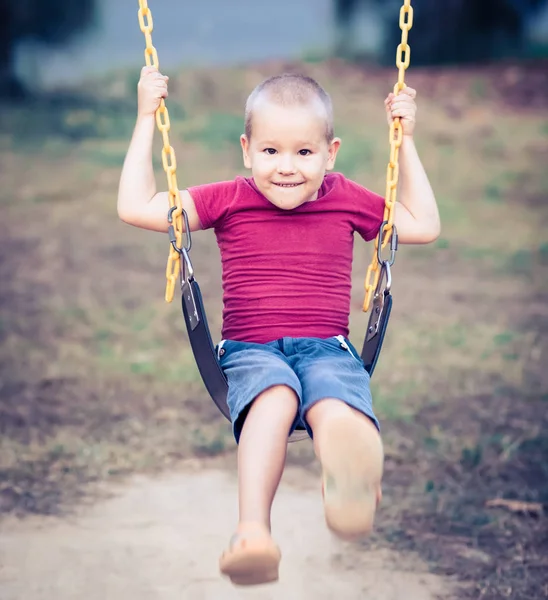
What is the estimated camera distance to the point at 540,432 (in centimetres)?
494

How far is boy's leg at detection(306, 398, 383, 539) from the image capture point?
223cm

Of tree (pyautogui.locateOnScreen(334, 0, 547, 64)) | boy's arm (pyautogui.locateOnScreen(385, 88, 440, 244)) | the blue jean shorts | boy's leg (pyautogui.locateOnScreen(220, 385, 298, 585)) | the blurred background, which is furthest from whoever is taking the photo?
tree (pyautogui.locateOnScreen(334, 0, 547, 64))

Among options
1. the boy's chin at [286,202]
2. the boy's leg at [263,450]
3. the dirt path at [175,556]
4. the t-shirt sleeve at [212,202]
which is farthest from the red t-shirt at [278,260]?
the dirt path at [175,556]

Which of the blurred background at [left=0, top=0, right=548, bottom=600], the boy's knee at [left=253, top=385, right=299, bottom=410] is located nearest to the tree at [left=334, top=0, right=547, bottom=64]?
the blurred background at [left=0, top=0, right=548, bottom=600]

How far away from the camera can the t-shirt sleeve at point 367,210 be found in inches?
113

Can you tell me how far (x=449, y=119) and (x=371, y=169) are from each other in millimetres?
1838

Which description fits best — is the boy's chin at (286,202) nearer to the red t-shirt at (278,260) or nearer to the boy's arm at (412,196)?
the red t-shirt at (278,260)

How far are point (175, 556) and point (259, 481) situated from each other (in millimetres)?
1561

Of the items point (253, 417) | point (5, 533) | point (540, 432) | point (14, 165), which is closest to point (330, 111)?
point (253, 417)

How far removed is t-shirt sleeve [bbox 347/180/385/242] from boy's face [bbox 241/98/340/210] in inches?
8.9

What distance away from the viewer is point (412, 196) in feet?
9.43

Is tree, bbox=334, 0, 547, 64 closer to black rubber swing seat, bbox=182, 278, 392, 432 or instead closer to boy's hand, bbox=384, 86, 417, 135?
boy's hand, bbox=384, 86, 417, 135

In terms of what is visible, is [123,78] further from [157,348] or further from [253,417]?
[253,417]

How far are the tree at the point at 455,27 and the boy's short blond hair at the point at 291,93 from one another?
874 cm
